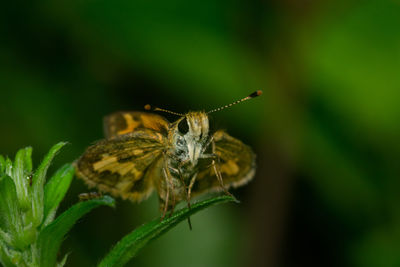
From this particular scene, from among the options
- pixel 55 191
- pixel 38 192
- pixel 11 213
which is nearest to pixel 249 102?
pixel 55 191

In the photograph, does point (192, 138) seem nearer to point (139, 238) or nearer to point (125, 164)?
point (125, 164)

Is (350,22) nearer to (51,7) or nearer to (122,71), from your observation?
(122,71)

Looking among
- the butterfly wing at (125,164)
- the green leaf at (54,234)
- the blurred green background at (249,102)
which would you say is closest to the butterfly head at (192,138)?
the butterfly wing at (125,164)

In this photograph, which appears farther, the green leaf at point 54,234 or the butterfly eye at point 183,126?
the butterfly eye at point 183,126

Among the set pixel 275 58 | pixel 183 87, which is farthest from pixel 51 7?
pixel 275 58

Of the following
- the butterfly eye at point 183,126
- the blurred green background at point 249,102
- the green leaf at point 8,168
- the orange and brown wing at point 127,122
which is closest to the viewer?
the green leaf at point 8,168

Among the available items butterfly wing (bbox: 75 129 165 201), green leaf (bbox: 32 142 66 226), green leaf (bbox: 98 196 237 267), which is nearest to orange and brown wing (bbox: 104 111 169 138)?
butterfly wing (bbox: 75 129 165 201)

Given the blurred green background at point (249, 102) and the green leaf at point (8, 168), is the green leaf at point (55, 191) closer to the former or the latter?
the green leaf at point (8, 168)
